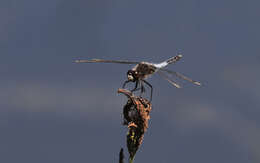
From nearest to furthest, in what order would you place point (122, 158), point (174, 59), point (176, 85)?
1. point (122, 158)
2. point (176, 85)
3. point (174, 59)

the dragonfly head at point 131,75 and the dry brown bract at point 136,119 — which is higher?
the dragonfly head at point 131,75

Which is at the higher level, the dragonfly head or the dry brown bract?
the dragonfly head

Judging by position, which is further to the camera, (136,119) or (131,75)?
(131,75)

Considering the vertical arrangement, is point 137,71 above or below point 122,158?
above

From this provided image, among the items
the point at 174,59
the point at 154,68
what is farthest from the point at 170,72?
the point at 174,59

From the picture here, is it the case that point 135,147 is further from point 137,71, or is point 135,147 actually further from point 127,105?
point 137,71

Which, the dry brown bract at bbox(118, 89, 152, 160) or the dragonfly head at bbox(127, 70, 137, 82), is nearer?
the dry brown bract at bbox(118, 89, 152, 160)

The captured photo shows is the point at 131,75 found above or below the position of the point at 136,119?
above

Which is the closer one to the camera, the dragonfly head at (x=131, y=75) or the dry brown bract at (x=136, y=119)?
the dry brown bract at (x=136, y=119)
